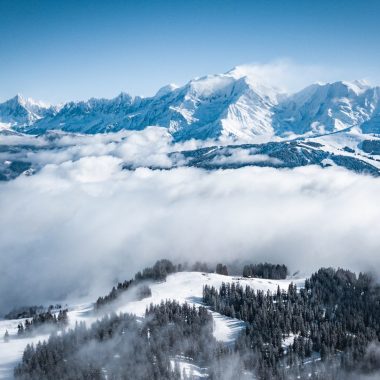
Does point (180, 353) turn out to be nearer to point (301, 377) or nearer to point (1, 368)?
point (301, 377)

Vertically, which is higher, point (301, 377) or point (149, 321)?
point (149, 321)

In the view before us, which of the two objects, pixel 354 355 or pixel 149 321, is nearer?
pixel 354 355

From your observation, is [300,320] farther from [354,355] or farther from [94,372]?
[94,372]

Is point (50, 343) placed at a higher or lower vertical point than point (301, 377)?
higher

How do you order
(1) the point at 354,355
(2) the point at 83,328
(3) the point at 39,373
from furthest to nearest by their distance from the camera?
(2) the point at 83,328
(1) the point at 354,355
(3) the point at 39,373

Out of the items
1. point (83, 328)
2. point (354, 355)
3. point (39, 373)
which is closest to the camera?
point (39, 373)

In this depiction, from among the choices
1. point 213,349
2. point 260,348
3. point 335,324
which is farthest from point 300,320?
point 213,349

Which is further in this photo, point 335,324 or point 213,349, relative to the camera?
point 335,324

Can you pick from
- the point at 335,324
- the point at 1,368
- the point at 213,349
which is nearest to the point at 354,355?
the point at 335,324
